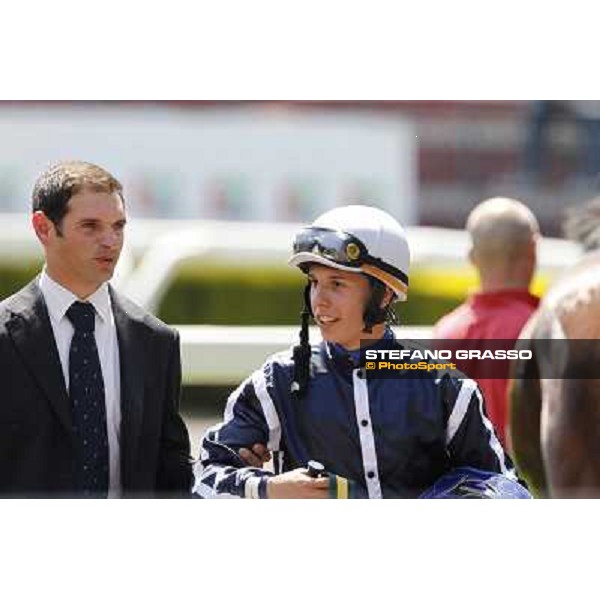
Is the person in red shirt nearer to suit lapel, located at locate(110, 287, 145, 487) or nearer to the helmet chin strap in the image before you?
the helmet chin strap

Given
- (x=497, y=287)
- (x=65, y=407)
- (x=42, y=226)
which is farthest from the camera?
(x=497, y=287)

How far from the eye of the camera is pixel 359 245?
24.6 ft

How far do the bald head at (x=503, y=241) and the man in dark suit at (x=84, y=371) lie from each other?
0.91m

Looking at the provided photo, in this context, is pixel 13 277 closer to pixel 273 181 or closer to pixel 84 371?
pixel 84 371

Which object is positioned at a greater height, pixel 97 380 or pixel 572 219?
pixel 572 219

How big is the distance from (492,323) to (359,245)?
0.46 metres

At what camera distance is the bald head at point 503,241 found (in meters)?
7.62

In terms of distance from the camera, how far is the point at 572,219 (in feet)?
25.0

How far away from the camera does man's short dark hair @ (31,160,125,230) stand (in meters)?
7.57

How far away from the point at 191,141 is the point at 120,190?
0.25 metres

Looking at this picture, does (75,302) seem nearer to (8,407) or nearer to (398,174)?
(8,407)

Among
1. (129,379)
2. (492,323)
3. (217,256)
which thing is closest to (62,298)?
(129,379)

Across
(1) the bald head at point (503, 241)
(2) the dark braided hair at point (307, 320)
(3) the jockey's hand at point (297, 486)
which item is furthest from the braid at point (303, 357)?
(1) the bald head at point (503, 241)

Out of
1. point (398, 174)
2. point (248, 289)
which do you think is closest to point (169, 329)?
point (248, 289)
